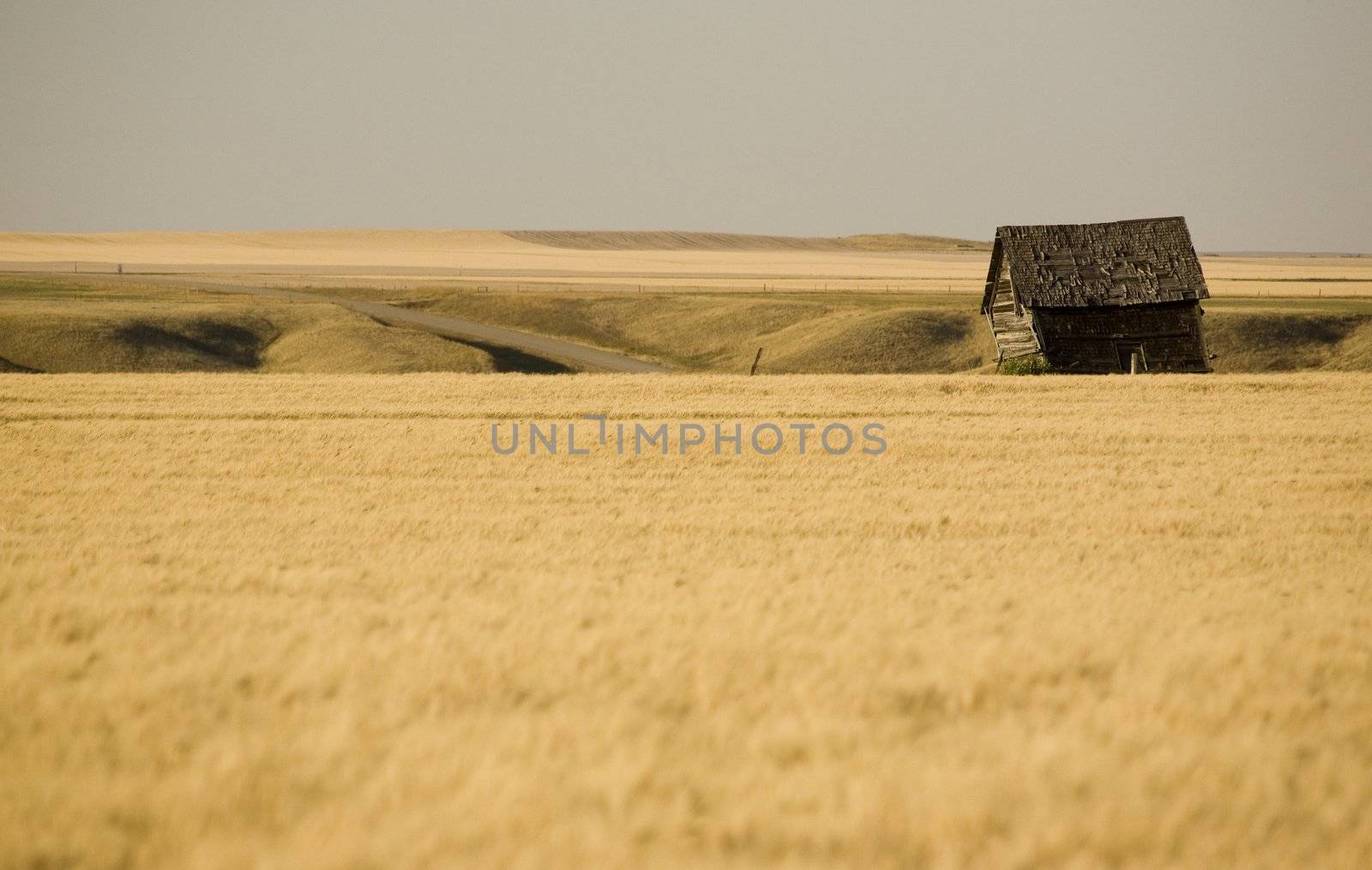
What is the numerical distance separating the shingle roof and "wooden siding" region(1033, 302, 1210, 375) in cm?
61

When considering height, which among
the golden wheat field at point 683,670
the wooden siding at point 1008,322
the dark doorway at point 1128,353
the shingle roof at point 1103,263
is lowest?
the golden wheat field at point 683,670

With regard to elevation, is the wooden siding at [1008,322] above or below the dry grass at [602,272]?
below

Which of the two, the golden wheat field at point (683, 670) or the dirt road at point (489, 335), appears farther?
the dirt road at point (489, 335)

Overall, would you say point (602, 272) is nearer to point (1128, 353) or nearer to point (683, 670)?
point (1128, 353)

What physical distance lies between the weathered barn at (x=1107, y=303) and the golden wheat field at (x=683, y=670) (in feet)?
76.4

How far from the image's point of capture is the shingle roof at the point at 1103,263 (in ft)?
129

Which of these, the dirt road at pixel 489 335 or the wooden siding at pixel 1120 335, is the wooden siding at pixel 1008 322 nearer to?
the wooden siding at pixel 1120 335

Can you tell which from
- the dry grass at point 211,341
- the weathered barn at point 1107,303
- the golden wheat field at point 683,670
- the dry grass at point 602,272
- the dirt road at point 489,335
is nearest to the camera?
the golden wheat field at point 683,670

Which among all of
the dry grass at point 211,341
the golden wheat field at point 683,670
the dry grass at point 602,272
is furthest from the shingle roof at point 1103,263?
the dry grass at point 602,272

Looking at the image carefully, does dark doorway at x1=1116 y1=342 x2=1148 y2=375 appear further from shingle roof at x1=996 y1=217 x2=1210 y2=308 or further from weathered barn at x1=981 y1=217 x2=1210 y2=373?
shingle roof at x1=996 y1=217 x2=1210 y2=308

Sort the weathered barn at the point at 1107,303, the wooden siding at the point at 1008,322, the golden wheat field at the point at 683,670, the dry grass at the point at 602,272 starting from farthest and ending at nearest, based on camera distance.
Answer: the dry grass at the point at 602,272 → the wooden siding at the point at 1008,322 → the weathered barn at the point at 1107,303 → the golden wheat field at the point at 683,670

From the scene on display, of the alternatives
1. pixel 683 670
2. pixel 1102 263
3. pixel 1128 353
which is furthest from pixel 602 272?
pixel 683 670

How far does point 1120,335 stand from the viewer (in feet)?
130

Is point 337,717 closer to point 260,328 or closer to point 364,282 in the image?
point 260,328
